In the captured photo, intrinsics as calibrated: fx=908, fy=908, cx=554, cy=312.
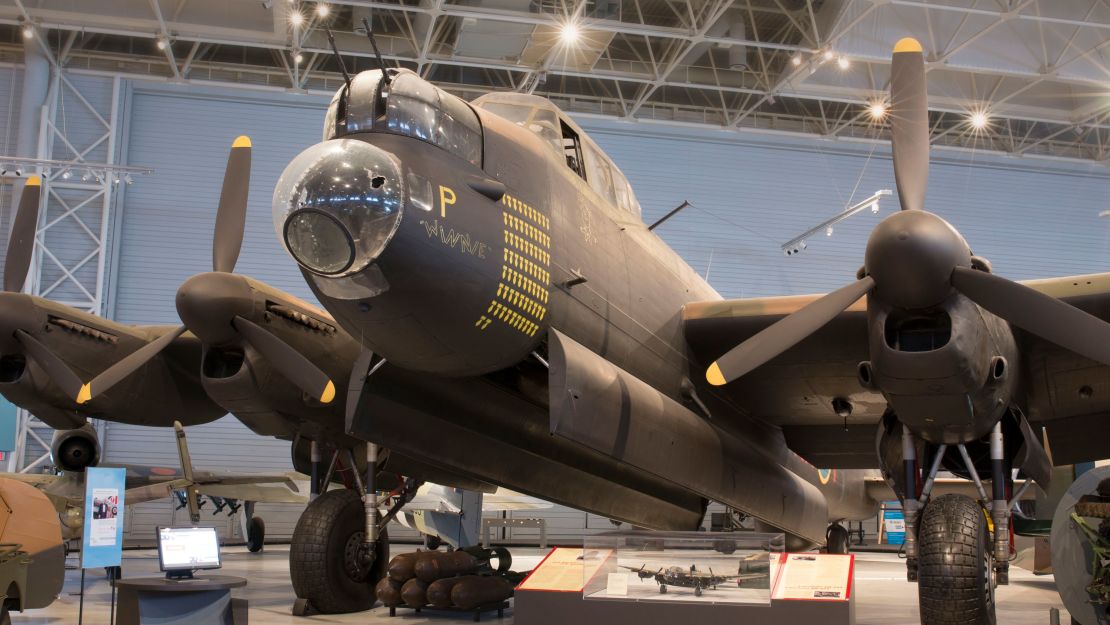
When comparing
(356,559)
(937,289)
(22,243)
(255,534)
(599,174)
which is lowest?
(255,534)

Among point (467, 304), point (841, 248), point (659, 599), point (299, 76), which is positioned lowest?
point (659, 599)

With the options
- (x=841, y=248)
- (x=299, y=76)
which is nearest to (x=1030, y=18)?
(x=841, y=248)

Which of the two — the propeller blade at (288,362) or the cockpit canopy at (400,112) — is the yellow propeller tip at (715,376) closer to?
the cockpit canopy at (400,112)

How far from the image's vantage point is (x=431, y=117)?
5.88 meters

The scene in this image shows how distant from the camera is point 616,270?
776cm

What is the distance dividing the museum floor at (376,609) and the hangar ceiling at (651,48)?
9.95 m

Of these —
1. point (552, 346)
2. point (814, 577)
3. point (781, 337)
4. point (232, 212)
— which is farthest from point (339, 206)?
point (232, 212)

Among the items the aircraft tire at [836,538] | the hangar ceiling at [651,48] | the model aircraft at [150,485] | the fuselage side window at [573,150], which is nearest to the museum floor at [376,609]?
the aircraft tire at [836,538]

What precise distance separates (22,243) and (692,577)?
8.87m

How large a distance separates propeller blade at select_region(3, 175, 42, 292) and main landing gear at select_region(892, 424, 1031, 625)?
943 centimetres

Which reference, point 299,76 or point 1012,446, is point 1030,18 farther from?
point 299,76

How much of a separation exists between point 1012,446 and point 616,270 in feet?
11.5

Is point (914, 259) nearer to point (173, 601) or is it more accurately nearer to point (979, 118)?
point (173, 601)

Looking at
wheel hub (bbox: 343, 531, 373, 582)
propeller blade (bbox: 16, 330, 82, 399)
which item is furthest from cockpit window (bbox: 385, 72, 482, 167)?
propeller blade (bbox: 16, 330, 82, 399)
